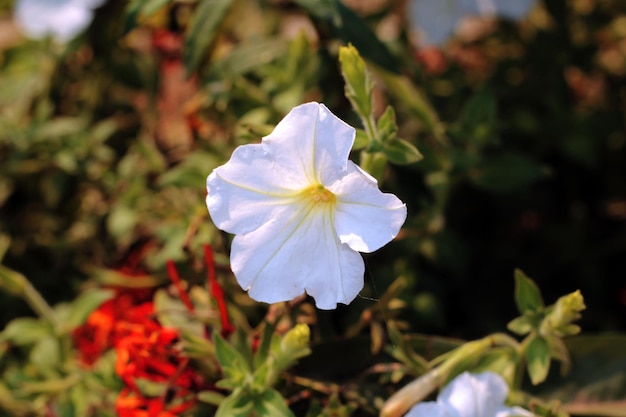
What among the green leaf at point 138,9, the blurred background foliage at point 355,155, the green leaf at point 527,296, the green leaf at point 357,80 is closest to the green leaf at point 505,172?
the blurred background foliage at point 355,155

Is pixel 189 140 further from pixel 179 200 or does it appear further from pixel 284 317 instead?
pixel 284 317

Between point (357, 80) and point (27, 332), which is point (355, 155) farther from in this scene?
point (27, 332)

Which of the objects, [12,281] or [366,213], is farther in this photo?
[12,281]

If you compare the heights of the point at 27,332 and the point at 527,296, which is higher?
the point at 527,296

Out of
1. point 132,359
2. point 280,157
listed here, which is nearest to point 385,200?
point 280,157

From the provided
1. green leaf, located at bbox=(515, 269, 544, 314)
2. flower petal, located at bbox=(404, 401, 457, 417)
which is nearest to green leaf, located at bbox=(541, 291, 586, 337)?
green leaf, located at bbox=(515, 269, 544, 314)

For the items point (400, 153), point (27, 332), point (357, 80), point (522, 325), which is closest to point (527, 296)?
point (522, 325)

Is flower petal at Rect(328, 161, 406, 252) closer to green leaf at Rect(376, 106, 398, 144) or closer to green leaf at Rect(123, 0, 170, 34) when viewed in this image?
green leaf at Rect(376, 106, 398, 144)
